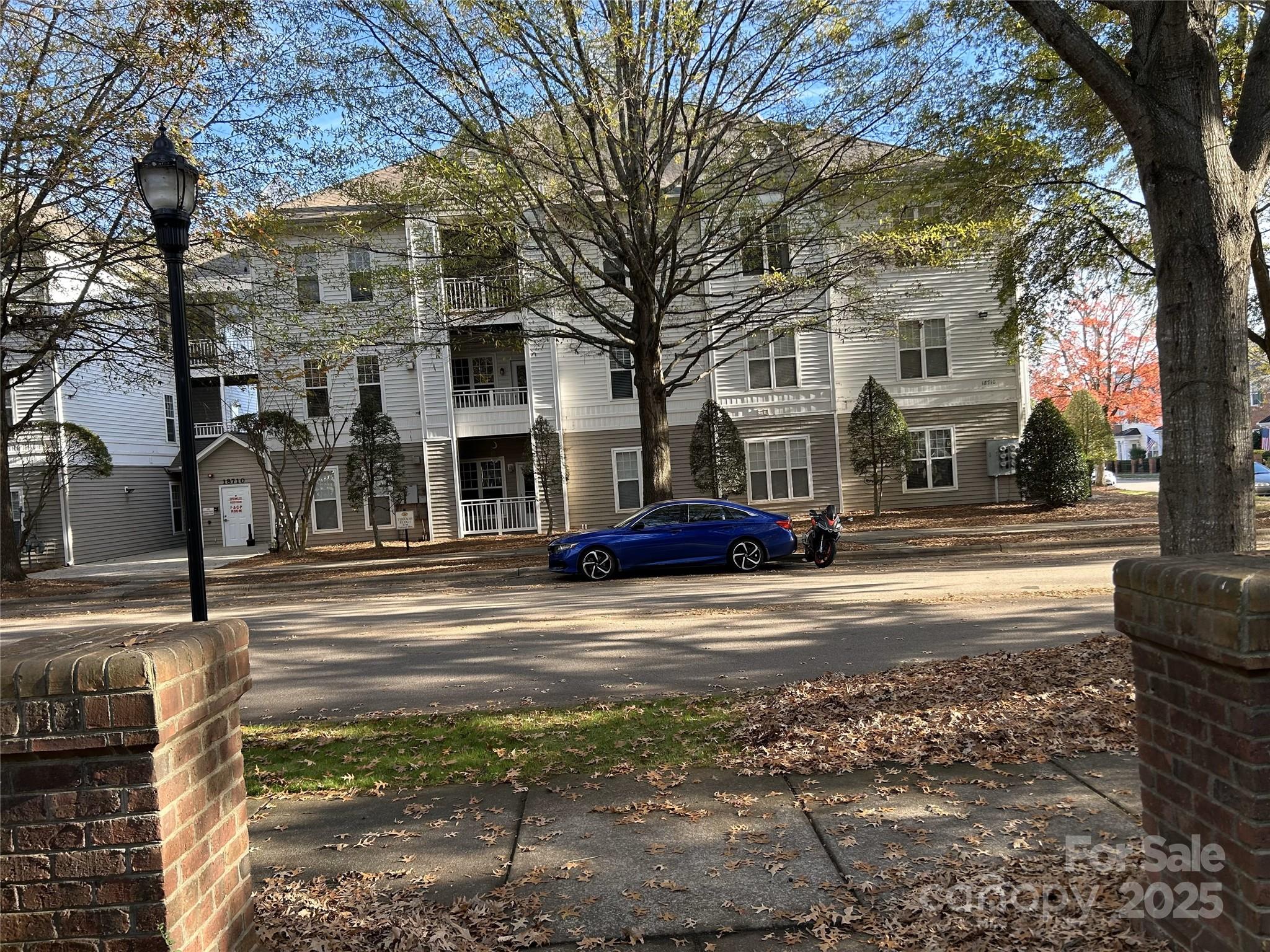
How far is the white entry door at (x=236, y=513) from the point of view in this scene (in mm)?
29578

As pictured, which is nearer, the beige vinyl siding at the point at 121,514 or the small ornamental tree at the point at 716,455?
the small ornamental tree at the point at 716,455

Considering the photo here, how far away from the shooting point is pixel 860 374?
26.6m

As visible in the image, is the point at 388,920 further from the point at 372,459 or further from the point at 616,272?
the point at 372,459

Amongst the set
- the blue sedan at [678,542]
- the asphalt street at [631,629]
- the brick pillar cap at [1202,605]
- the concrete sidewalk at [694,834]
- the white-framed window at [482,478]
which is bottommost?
the asphalt street at [631,629]

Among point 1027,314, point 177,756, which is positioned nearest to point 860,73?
point 1027,314

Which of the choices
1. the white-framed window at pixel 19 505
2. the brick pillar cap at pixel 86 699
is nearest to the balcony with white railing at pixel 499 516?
the white-framed window at pixel 19 505

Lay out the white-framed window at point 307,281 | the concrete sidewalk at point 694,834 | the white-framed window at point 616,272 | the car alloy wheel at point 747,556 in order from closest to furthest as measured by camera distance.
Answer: the concrete sidewalk at point 694,834, the car alloy wheel at point 747,556, the white-framed window at point 616,272, the white-framed window at point 307,281

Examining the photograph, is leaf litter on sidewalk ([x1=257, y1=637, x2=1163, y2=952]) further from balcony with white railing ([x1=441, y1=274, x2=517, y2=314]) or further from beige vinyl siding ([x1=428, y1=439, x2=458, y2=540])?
beige vinyl siding ([x1=428, y1=439, x2=458, y2=540])

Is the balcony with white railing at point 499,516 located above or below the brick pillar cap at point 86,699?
below

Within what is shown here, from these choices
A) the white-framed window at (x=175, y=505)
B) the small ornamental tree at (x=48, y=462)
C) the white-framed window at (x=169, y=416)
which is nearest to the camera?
the small ornamental tree at (x=48, y=462)

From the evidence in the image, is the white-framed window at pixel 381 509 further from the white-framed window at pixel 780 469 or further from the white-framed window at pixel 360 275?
the white-framed window at pixel 780 469

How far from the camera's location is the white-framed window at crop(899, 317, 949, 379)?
26.4m

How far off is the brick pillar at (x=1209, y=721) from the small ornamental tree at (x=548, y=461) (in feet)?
75.1

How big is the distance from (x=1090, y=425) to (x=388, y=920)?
111 ft
